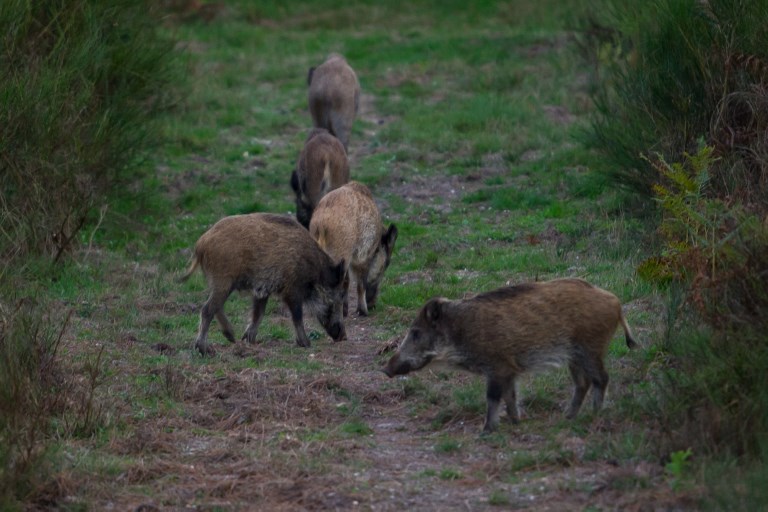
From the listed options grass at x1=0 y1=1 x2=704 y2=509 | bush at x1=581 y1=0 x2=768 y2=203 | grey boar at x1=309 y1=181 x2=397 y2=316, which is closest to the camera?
grass at x1=0 y1=1 x2=704 y2=509

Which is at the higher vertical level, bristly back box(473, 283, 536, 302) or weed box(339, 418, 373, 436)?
bristly back box(473, 283, 536, 302)

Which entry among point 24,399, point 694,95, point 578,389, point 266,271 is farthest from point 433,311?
point 694,95

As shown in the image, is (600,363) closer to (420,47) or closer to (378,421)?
(378,421)

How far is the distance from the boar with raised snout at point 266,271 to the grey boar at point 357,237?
1.97 feet

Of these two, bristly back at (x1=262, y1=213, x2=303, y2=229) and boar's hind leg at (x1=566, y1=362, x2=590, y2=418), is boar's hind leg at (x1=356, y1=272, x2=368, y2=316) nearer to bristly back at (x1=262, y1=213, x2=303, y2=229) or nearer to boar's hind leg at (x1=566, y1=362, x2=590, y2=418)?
bristly back at (x1=262, y1=213, x2=303, y2=229)

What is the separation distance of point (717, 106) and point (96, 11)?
6871 mm

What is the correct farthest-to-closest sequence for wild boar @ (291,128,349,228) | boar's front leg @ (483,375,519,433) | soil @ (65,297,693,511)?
wild boar @ (291,128,349,228)
boar's front leg @ (483,375,519,433)
soil @ (65,297,693,511)

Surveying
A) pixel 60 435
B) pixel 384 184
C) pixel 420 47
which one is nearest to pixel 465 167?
pixel 384 184

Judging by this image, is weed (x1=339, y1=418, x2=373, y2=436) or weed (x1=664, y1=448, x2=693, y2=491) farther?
weed (x1=339, y1=418, x2=373, y2=436)

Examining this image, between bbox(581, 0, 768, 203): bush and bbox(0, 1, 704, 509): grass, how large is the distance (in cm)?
88

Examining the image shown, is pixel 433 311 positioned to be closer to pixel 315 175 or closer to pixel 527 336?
pixel 527 336

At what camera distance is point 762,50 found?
10641 millimetres

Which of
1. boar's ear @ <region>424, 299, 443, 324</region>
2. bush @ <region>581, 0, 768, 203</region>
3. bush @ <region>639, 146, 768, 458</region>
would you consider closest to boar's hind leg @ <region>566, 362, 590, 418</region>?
bush @ <region>639, 146, 768, 458</region>

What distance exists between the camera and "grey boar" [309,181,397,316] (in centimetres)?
1102
